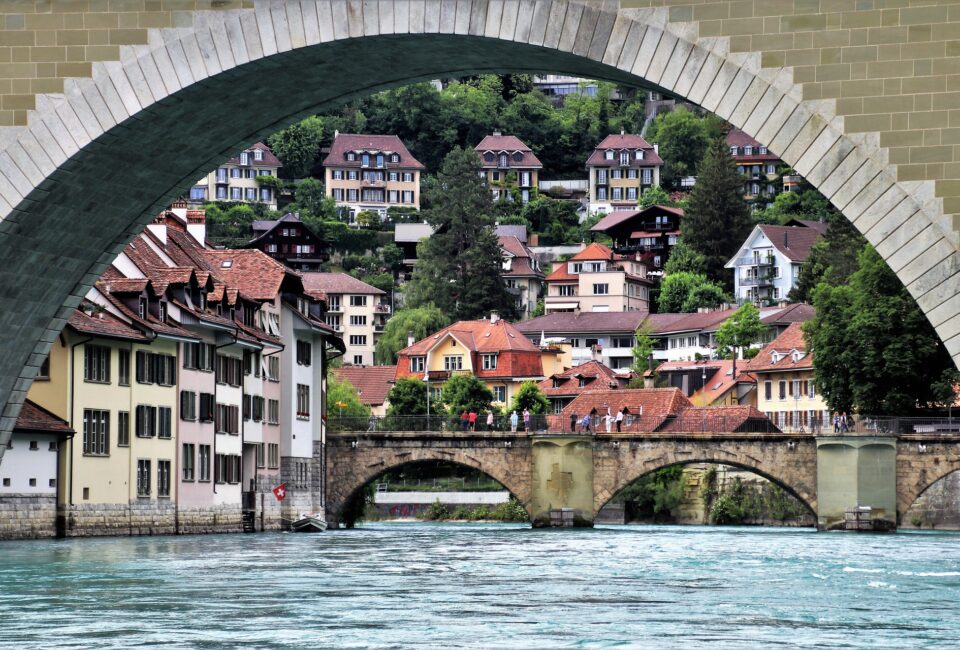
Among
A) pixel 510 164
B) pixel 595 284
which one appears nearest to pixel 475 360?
pixel 595 284

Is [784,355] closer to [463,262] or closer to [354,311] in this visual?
[463,262]

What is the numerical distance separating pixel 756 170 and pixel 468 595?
5735 inches

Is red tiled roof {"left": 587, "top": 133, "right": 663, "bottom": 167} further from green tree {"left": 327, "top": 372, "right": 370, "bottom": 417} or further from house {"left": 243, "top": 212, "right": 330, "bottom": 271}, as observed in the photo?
green tree {"left": 327, "top": 372, "right": 370, "bottom": 417}

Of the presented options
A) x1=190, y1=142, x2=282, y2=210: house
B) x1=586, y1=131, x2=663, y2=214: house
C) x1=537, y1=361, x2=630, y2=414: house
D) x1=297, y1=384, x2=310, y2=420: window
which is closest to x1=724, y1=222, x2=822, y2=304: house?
x1=537, y1=361, x2=630, y2=414: house

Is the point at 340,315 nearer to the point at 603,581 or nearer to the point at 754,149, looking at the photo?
the point at 754,149

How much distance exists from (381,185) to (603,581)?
463 ft

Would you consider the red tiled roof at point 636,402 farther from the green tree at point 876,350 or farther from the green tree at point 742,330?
the green tree at point 742,330

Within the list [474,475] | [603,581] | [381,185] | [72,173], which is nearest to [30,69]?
[72,173]

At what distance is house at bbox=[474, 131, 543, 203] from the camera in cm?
17675

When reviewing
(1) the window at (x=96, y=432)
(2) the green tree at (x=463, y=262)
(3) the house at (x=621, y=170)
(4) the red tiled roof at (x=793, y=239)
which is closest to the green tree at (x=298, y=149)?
(3) the house at (x=621, y=170)

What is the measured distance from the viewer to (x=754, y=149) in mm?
172250

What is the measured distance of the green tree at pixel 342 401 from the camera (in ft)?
292

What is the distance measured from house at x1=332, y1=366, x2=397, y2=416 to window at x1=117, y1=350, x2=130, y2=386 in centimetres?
6279

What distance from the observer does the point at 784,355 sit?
9344 centimetres
